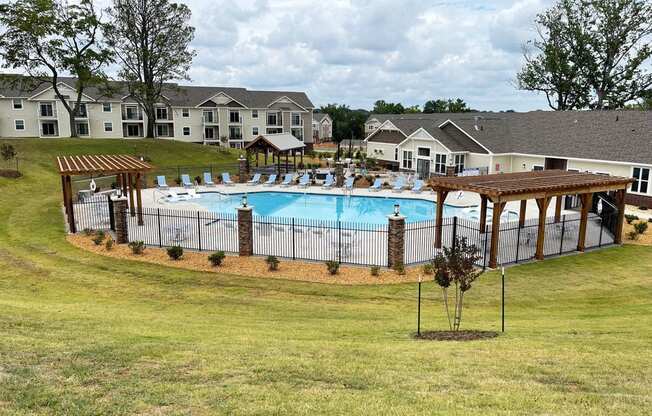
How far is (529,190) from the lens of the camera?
1742 cm

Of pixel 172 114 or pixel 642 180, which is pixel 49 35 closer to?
pixel 172 114

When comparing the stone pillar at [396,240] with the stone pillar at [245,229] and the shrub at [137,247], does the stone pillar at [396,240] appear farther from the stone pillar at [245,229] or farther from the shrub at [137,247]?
the shrub at [137,247]

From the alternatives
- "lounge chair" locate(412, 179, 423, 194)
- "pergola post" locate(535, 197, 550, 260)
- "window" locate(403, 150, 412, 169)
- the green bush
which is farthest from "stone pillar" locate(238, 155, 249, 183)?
"pergola post" locate(535, 197, 550, 260)

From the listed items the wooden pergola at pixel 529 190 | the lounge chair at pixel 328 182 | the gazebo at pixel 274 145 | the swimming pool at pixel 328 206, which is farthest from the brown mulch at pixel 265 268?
the gazebo at pixel 274 145

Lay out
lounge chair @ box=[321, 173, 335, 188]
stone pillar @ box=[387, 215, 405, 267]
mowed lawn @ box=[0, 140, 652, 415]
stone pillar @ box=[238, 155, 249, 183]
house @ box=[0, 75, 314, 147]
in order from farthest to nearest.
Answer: house @ box=[0, 75, 314, 147] < stone pillar @ box=[238, 155, 249, 183] < lounge chair @ box=[321, 173, 335, 188] < stone pillar @ box=[387, 215, 405, 267] < mowed lawn @ box=[0, 140, 652, 415]

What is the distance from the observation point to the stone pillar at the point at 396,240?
53.4ft

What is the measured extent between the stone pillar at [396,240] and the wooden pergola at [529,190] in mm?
2657

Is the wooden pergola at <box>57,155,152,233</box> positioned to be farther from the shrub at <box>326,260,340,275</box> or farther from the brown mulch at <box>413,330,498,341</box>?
the brown mulch at <box>413,330,498,341</box>

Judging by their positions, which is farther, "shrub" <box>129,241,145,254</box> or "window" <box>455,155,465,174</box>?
"window" <box>455,155,465,174</box>

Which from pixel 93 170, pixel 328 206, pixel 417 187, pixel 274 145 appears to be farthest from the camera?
pixel 274 145

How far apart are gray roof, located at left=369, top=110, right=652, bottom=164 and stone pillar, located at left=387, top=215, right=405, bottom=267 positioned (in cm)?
2096

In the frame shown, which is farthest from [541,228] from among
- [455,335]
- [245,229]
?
[245,229]

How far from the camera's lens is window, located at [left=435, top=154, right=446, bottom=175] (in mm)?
40312

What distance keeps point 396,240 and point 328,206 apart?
15.6 m
